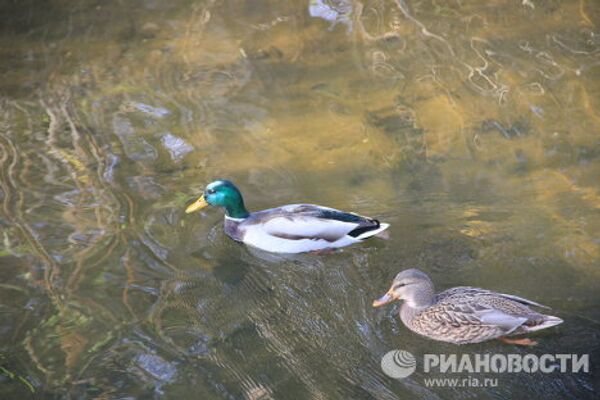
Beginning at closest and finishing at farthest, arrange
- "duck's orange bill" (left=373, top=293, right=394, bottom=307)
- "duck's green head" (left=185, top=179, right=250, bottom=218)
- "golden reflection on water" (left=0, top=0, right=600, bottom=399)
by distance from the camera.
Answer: "golden reflection on water" (left=0, top=0, right=600, bottom=399) < "duck's orange bill" (left=373, top=293, right=394, bottom=307) < "duck's green head" (left=185, top=179, right=250, bottom=218)

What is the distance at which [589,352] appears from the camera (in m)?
4.97

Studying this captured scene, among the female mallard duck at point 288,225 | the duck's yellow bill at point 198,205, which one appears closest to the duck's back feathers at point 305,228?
the female mallard duck at point 288,225

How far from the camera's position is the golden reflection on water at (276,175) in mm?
5258

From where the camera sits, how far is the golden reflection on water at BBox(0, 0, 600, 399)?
17.3 feet

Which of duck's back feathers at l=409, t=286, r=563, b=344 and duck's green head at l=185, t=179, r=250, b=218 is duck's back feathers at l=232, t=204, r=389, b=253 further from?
duck's back feathers at l=409, t=286, r=563, b=344

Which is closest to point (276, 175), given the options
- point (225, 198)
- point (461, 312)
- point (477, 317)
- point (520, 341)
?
point (225, 198)

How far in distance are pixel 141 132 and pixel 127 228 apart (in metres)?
1.53

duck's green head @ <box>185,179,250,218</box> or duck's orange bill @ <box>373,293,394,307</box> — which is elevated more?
duck's green head @ <box>185,179,250,218</box>

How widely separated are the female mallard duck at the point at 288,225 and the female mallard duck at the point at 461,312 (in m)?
0.88

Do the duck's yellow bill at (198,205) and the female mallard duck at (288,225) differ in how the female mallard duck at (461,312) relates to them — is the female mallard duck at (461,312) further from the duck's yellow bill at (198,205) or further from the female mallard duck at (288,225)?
the duck's yellow bill at (198,205)

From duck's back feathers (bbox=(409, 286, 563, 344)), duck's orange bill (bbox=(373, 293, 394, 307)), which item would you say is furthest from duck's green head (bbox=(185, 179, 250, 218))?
duck's back feathers (bbox=(409, 286, 563, 344))

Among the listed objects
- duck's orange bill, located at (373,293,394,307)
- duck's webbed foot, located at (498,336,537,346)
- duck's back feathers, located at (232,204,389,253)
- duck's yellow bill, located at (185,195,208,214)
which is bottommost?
duck's webbed foot, located at (498,336,537,346)

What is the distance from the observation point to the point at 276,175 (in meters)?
7.13

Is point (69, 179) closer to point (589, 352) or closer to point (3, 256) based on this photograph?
point (3, 256)
